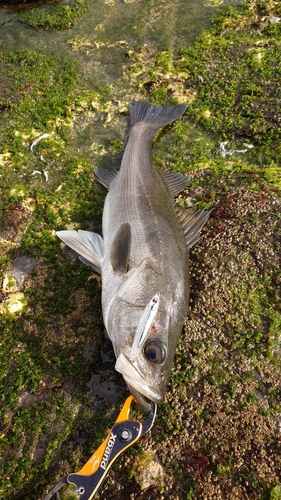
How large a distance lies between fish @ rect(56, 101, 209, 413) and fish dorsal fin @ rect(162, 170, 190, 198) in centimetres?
1

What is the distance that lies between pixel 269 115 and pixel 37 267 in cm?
443

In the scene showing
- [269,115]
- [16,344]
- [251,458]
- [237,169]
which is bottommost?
[251,458]

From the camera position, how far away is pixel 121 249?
3.91 metres

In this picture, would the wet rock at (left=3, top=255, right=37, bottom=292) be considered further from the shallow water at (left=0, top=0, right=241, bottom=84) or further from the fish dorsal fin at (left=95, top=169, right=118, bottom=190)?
the shallow water at (left=0, top=0, right=241, bottom=84)

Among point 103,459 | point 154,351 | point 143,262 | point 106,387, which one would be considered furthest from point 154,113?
point 103,459

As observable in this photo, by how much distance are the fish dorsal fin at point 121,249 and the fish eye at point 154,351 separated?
0.89m

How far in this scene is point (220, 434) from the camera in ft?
11.6

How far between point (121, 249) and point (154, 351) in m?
1.21

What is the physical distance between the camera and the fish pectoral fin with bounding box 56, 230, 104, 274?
14.0ft

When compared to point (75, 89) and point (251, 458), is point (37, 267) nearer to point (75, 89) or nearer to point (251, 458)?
point (251, 458)

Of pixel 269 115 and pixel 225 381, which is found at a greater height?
pixel 269 115

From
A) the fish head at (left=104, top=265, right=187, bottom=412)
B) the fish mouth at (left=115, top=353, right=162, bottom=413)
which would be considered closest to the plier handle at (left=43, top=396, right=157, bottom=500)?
the fish head at (left=104, top=265, right=187, bottom=412)

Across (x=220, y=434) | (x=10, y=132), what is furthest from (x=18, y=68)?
(x=220, y=434)

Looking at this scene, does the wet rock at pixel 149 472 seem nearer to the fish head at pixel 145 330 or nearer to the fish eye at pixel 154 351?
the fish head at pixel 145 330
